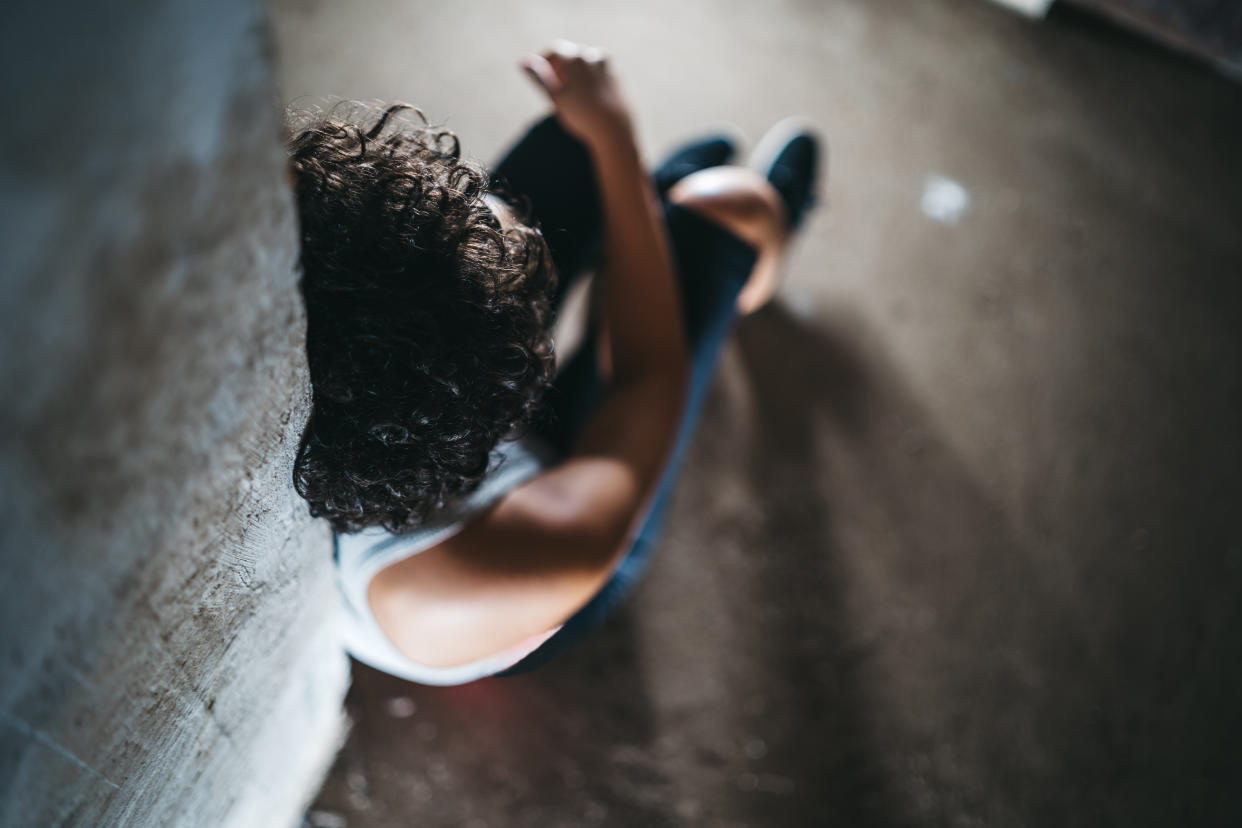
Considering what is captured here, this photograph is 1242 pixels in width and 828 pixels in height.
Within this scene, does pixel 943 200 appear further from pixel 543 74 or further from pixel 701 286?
pixel 543 74

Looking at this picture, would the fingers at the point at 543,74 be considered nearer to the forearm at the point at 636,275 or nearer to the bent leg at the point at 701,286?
the forearm at the point at 636,275

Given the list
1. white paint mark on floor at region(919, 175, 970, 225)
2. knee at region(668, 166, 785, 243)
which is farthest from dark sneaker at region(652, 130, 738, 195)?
white paint mark on floor at region(919, 175, 970, 225)

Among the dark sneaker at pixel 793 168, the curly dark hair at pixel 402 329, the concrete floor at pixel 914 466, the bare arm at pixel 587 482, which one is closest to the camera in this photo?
the curly dark hair at pixel 402 329

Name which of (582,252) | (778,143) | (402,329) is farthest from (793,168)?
(402,329)

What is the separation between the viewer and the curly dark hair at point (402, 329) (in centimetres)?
52

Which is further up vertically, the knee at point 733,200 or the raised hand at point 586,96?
the raised hand at point 586,96

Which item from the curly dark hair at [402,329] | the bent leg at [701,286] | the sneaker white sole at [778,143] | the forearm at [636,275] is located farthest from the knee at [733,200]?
the curly dark hair at [402,329]

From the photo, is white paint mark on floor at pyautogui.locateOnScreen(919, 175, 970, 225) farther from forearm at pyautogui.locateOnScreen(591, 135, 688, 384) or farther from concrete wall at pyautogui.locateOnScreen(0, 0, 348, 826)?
concrete wall at pyautogui.locateOnScreen(0, 0, 348, 826)

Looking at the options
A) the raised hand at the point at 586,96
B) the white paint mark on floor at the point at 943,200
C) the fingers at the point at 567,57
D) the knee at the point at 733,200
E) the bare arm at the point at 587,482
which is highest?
the white paint mark on floor at the point at 943,200

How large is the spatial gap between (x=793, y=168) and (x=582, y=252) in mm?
A: 576

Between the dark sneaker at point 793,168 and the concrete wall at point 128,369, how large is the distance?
1196 millimetres

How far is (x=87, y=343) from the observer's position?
25 centimetres

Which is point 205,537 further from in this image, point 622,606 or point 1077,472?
point 1077,472

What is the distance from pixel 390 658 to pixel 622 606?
62 cm
